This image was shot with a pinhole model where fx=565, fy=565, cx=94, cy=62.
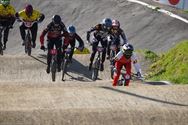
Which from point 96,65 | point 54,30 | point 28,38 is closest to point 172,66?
point 96,65

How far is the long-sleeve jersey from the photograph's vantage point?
705 inches

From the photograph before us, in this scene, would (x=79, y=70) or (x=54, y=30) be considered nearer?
(x=54, y=30)

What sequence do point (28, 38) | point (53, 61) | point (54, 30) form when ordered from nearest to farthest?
1. point (54, 30)
2. point (53, 61)
3. point (28, 38)

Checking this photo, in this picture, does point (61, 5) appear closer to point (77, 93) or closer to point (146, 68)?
point (146, 68)

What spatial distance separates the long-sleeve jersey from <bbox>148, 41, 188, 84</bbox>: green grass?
3.81m

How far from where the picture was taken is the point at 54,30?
18.0 metres

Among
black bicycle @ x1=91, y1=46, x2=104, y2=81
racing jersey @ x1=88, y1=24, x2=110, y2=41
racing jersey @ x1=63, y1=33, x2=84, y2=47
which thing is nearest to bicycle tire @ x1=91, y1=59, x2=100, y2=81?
black bicycle @ x1=91, y1=46, x2=104, y2=81

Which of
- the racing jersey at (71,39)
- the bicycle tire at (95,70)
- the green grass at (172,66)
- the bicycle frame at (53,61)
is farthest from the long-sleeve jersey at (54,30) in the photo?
the green grass at (172,66)

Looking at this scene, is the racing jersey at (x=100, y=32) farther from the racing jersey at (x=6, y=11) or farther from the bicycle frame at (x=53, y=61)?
the racing jersey at (x=6, y=11)

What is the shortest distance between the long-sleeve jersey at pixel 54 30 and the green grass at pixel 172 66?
12.5ft

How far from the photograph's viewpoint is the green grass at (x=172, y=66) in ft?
62.4

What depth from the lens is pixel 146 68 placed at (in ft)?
69.1

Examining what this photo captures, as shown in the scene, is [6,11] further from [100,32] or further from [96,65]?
[96,65]

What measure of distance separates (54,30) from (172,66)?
15.3 feet
